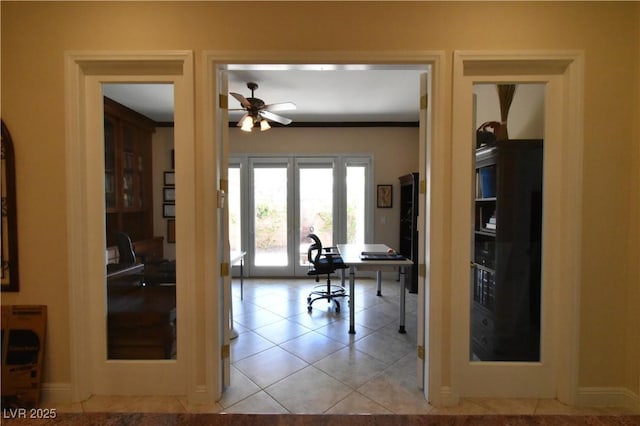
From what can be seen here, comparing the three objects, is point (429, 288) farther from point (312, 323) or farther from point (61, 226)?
point (61, 226)

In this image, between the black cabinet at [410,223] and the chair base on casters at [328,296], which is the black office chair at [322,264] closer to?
the chair base on casters at [328,296]

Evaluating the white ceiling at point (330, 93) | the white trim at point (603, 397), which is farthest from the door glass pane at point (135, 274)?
the white trim at point (603, 397)

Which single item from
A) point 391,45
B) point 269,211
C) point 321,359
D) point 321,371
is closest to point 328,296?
point 321,359

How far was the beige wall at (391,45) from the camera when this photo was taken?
1772mm

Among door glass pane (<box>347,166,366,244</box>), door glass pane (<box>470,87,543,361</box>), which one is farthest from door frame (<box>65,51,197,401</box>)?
door glass pane (<box>347,166,366,244</box>)

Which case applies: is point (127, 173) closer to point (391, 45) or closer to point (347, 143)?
point (391, 45)

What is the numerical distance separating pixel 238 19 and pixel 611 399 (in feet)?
11.1

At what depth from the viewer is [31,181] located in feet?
5.95

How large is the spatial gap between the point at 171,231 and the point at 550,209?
2.56 meters

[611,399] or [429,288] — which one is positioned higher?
[429,288]

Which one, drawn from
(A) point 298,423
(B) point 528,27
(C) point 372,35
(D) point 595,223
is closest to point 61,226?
(A) point 298,423

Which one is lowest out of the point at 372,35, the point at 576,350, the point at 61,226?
the point at 576,350

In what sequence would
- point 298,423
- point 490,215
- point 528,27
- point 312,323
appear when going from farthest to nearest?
point 312,323 → point 490,215 → point 528,27 → point 298,423

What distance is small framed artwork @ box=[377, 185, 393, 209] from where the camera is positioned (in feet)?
17.2
